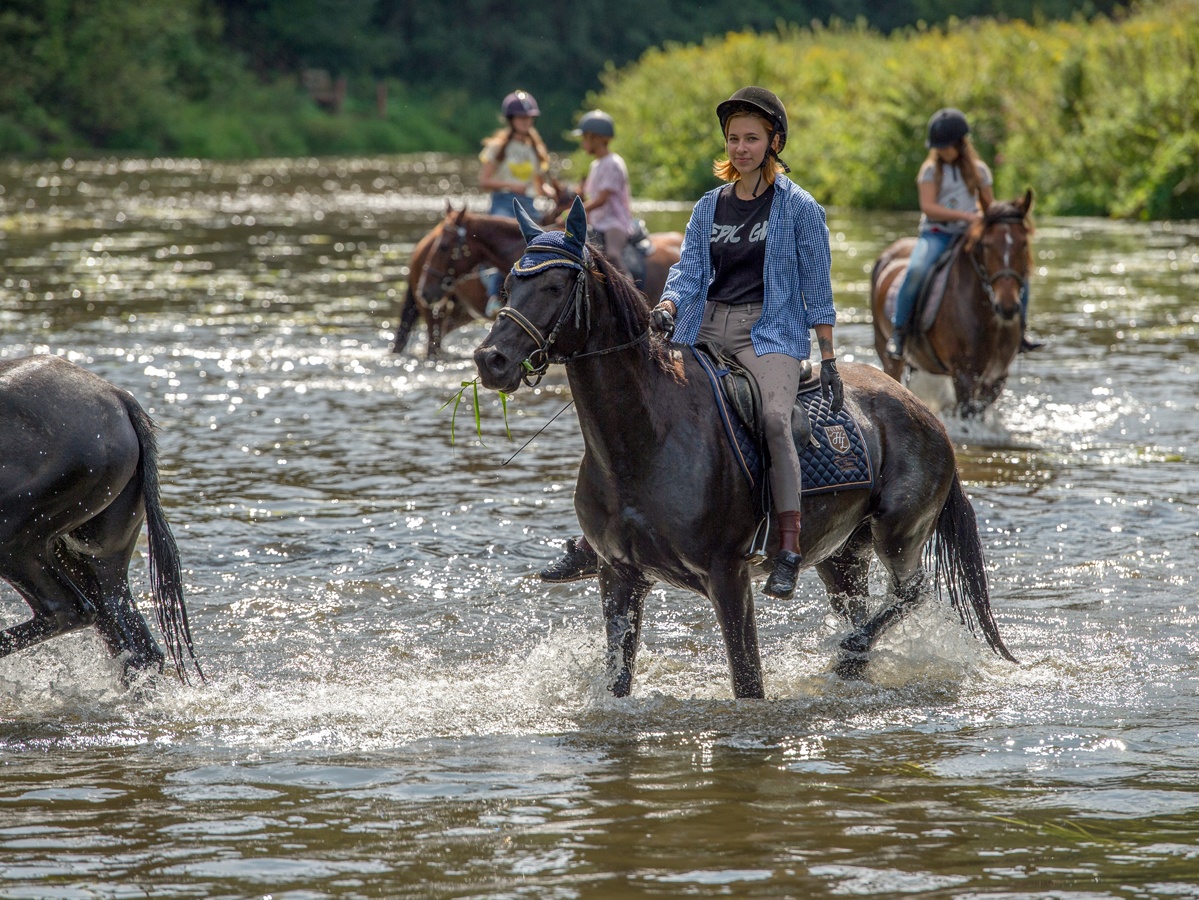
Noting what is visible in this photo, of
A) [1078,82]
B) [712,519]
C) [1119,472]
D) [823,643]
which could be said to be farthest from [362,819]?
[1078,82]

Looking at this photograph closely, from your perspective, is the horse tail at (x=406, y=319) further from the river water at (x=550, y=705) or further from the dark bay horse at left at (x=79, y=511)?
the dark bay horse at left at (x=79, y=511)

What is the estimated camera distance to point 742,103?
18.6ft

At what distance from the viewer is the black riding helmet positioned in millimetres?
10867

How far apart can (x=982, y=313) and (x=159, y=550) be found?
6889 millimetres

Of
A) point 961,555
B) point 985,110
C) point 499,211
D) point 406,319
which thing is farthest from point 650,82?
point 961,555

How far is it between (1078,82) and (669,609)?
24129mm

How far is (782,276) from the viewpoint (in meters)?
5.82

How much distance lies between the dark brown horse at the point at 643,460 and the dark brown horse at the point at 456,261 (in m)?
8.99

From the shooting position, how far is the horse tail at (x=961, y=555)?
667 centimetres

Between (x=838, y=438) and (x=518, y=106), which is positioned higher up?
(x=518, y=106)

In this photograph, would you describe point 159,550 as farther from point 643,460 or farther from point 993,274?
point 993,274

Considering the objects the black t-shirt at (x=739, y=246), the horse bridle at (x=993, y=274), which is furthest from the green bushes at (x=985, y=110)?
the black t-shirt at (x=739, y=246)

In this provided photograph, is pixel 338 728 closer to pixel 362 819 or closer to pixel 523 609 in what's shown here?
pixel 362 819

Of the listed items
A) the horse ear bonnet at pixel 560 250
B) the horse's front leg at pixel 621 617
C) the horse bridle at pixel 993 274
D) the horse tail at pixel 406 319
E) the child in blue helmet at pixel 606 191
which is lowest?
the horse's front leg at pixel 621 617
